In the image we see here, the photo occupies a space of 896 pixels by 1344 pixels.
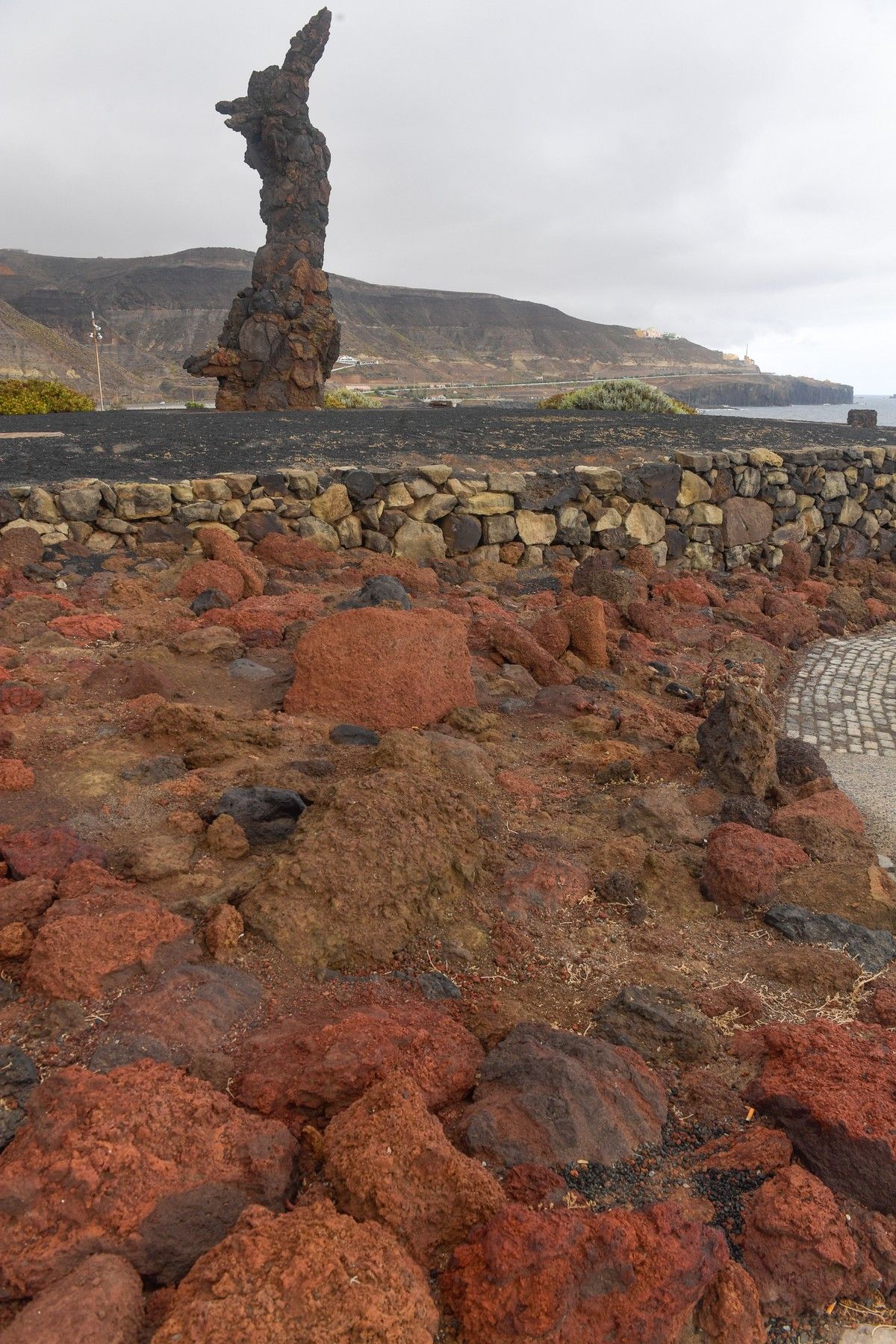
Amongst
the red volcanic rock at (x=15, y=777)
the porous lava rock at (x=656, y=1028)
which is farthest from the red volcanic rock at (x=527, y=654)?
the porous lava rock at (x=656, y=1028)

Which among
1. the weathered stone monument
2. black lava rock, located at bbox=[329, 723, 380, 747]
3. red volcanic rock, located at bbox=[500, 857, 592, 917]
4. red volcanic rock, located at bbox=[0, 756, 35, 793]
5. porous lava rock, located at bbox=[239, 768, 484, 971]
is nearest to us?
porous lava rock, located at bbox=[239, 768, 484, 971]

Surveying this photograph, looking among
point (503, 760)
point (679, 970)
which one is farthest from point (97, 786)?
point (679, 970)

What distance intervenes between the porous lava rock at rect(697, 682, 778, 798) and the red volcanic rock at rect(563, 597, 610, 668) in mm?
1959

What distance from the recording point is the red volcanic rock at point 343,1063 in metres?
2.49

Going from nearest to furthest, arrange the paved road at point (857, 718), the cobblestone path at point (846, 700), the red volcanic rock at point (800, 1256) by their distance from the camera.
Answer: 1. the red volcanic rock at point (800, 1256)
2. the paved road at point (857, 718)
3. the cobblestone path at point (846, 700)

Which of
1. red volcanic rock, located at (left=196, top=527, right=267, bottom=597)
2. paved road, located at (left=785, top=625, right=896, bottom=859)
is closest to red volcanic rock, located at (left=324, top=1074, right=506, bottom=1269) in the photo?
paved road, located at (left=785, top=625, right=896, bottom=859)

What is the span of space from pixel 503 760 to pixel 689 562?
22.5 feet

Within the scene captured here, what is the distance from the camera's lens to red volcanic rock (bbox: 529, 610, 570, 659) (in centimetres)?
711

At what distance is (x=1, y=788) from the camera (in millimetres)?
4137

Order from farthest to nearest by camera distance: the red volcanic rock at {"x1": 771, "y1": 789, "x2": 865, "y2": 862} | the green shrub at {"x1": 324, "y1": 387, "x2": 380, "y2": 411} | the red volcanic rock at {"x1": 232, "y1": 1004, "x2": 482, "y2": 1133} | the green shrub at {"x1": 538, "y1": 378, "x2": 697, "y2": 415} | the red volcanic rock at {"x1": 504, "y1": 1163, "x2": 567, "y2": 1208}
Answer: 1. the green shrub at {"x1": 324, "y1": 387, "x2": 380, "y2": 411}
2. the green shrub at {"x1": 538, "y1": 378, "x2": 697, "y2": 415}
3. the red volcanic rock at {"x1": 771, "y1": 789, "x2": 865, "y2": 862}
4. the red volcanic rock at {"x1": 232, "y1": 1004, "x2": 482, "y2": 1133}
5. the red volcanic rock at {"x1": 504, "y1": 1163, "x2": 567, "y2": 1208}

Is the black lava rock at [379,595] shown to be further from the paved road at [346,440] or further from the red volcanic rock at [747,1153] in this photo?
Answer: the red volcanic rock at [747,1153]

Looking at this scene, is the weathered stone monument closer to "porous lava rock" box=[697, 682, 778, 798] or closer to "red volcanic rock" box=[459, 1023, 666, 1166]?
"porous lava rock" box=[697, 682, 778, 798]

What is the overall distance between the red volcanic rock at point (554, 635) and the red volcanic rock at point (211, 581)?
2.38m

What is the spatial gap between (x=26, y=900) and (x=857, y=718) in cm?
624
